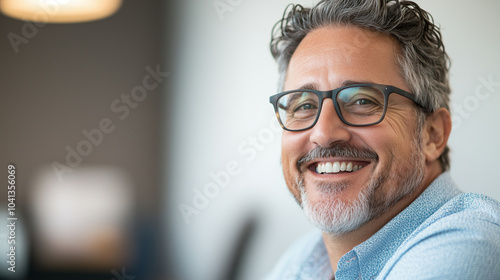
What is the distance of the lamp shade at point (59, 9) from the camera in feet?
8.04

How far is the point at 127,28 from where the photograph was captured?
2586 mm

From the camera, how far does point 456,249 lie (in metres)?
0.91

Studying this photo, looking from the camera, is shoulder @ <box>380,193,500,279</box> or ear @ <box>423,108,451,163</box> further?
ear @ <box>423,108,451,163</box>

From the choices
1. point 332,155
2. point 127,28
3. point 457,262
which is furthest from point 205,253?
point 457,262

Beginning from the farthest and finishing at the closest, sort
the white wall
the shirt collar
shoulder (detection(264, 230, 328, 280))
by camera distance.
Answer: the white wall, shoulder (detection(264, 230, 328, 280)), the shirt collar

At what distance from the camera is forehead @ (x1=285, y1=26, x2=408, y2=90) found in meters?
1.24

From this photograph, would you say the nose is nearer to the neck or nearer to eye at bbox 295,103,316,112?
eye at bbox 295,103,316,112

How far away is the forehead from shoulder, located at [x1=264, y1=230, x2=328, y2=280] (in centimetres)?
51

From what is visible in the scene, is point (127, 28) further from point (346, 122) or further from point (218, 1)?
point (346, 122)

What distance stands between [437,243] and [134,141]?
75.6 inches

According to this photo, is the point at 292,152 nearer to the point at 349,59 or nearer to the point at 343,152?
the point at 343,152

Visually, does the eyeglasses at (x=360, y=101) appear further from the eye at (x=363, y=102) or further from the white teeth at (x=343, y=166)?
the white teeth at (x=343, y=166)

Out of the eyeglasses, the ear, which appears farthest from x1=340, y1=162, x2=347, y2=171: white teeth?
the ear

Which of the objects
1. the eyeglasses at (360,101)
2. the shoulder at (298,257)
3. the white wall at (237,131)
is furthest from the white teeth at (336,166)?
the white wall at (237,131)
